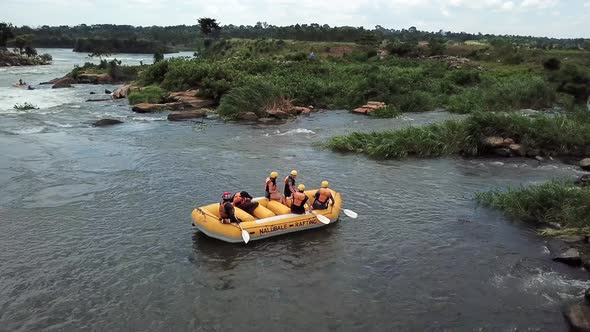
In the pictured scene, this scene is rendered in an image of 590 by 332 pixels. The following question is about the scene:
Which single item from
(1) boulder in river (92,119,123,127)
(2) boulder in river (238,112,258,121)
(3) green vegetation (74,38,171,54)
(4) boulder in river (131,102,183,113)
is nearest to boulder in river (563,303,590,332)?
(2) boulder in river (238,112,258,121)

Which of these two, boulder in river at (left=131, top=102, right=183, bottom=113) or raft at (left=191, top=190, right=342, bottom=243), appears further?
boulder in river at (left=131, top=102, right=183, bottom=113)

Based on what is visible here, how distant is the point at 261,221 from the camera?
14.9 meters

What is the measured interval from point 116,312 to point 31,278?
3.08 meters

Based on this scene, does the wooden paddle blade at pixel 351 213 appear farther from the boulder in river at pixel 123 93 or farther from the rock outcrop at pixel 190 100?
the boulder in river at pixel 123 93

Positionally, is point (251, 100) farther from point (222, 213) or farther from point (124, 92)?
point (222, 213)

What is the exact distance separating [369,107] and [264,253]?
24037mm

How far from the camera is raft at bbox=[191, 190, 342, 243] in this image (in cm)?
1455

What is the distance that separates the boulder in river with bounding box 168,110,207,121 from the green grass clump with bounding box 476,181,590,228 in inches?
891

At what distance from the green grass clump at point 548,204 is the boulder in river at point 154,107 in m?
26.3

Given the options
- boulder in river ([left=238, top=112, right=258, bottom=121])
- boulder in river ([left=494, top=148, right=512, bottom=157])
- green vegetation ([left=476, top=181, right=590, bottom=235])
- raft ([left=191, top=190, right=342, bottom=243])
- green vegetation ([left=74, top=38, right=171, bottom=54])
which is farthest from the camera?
green vegetation ([left=74, top=38, right=171, bottom=54])

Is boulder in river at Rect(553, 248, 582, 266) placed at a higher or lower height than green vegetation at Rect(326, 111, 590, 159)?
lower

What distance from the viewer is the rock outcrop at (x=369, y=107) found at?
35.8 m

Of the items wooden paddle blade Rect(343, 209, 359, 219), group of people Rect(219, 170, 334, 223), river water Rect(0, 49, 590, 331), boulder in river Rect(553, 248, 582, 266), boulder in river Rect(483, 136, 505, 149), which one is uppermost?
boulder in river Rect(483, 136, 505, 149)

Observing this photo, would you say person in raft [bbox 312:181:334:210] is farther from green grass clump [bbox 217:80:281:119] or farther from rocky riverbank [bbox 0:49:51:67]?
rocky riverbank [bbox 0:49:51:67]
